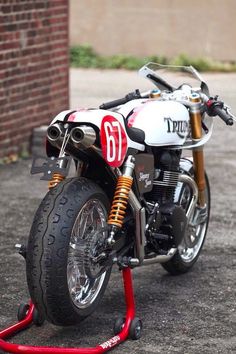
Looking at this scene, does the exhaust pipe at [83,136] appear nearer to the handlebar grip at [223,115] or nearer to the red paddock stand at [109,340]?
the red paddock stand at [109,340]

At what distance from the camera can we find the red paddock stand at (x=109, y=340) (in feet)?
15.3

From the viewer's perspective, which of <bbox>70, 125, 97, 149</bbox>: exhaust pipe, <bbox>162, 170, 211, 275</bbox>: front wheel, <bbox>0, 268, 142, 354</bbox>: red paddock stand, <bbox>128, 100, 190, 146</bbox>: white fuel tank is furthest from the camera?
<bbox>162, 170, 211, 275</bbox>: front wheel

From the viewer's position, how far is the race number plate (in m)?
4.84

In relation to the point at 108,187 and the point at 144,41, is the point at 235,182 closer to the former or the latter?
the point at 108,187

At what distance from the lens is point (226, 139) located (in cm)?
1111

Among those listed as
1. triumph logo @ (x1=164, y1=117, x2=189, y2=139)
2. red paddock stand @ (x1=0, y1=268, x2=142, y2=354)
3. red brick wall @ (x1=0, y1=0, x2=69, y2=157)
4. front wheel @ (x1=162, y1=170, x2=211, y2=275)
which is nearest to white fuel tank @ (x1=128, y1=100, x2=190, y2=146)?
triumph logo @ (x1=164, y1=117, x2=189, y2=139)

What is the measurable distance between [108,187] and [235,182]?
13.0ft

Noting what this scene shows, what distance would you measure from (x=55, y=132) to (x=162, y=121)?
2.51 feet

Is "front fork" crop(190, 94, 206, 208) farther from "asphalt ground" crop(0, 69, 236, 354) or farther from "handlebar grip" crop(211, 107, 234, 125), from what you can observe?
"asphalt ground" crop(0, 69, 236, 354)

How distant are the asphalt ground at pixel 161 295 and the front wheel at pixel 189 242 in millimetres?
84

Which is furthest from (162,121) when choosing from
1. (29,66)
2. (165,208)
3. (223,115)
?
(29,66)

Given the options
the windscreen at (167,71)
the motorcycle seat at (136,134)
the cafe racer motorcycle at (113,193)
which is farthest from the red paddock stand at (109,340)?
the windscreen at (167,71)

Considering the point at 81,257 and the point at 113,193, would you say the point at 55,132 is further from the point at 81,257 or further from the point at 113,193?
the point at 81,257

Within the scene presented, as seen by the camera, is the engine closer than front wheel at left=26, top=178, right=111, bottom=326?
No
